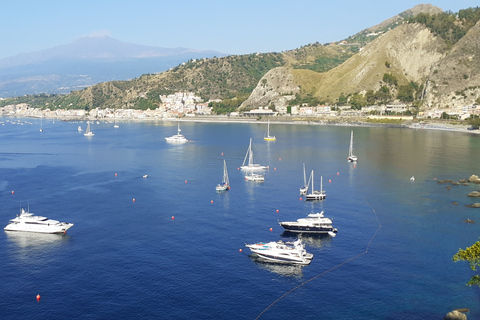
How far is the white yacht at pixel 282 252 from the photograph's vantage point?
37.1 metres

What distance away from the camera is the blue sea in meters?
30.6

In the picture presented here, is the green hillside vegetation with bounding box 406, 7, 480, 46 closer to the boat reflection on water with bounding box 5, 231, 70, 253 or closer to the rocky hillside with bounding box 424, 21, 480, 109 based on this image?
the rocky hillside with bounding box 424, 21, 480, 109

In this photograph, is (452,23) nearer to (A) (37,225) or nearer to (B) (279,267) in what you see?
(B) (279,267)

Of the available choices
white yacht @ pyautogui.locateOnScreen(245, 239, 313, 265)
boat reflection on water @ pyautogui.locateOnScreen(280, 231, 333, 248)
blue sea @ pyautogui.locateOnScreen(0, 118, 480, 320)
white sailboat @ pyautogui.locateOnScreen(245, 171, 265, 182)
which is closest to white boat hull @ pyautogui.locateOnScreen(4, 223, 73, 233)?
blue sea @ pyautogui.locateOnScreen(0, 118, 480, 320)

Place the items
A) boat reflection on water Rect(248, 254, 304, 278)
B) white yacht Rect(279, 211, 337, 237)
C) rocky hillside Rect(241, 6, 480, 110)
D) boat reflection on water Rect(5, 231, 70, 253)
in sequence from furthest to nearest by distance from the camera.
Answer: rocky hillside Rect(241, 6, 480, 110) < white yacht Rect(279, 211, 337, 237) < boat reflection on water Rect(5, 231, 70, 253) < boat reflection on water Rect(248, 254, 304, 278)

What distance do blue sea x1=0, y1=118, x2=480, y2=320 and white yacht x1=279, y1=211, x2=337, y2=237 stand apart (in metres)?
0.91

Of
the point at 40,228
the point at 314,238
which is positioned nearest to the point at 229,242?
the point at 314,238

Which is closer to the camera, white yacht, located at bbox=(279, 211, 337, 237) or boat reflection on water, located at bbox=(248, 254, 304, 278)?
boat reflection on water, located at bbox=(248, 254, 304, 278)

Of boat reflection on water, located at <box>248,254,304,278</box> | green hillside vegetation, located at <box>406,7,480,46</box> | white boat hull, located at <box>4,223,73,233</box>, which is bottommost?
boat reflection on water, located at <box>248,254,304,278</box>

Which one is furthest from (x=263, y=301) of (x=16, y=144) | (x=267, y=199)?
(x=16, y=144)

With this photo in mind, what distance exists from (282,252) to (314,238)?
631 centimetres

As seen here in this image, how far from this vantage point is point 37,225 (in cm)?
4412

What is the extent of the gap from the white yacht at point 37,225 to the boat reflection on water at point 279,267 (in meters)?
18.2

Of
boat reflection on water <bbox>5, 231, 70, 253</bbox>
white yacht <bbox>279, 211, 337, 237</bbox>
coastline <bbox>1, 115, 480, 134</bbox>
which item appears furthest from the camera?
coastline <bbox>1, 115, 480, 134</bbox>
